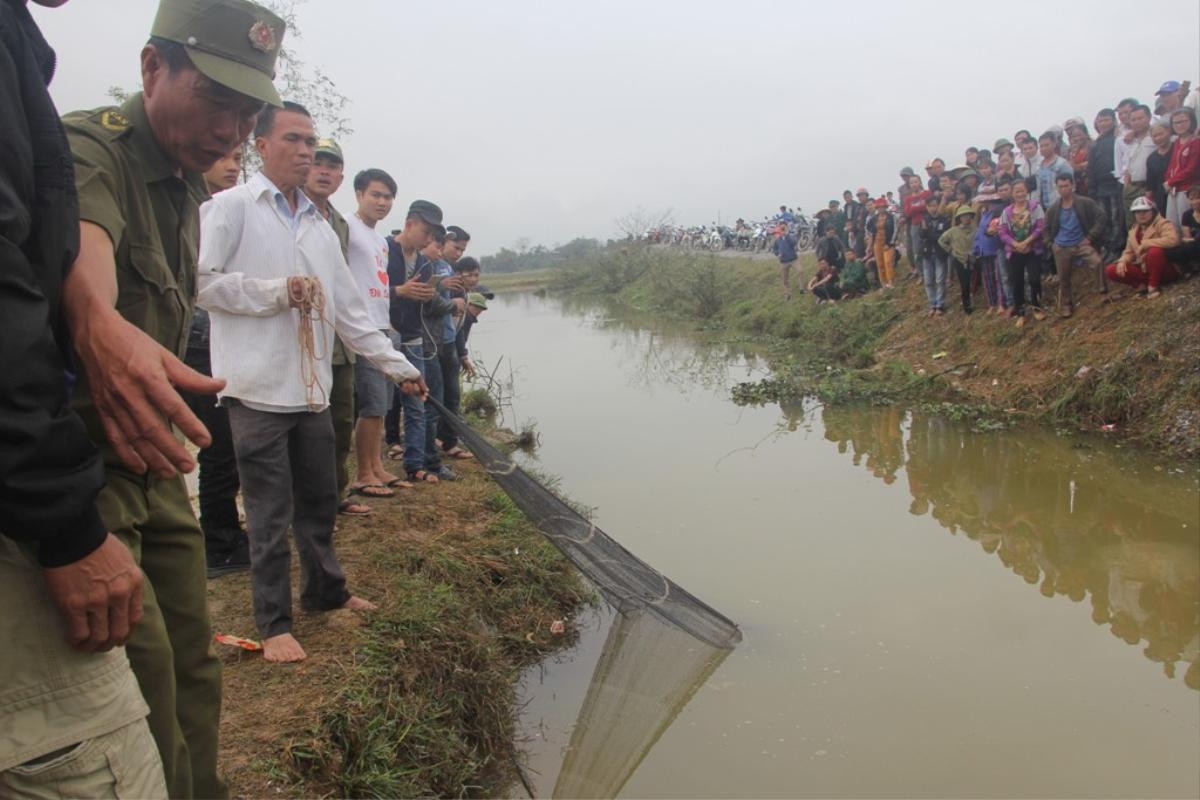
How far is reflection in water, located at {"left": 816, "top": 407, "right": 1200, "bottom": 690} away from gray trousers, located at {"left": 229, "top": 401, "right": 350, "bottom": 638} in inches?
143

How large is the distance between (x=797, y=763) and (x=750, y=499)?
3.05 meters

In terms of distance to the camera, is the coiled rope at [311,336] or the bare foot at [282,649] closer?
the coiled rope at [311,336]

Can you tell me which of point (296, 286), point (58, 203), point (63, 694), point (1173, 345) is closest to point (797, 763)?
point (296, 286)

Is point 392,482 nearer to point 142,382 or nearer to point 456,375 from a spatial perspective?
point 456,375

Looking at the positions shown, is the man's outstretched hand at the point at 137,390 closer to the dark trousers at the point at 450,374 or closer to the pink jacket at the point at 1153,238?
the dark trousers at the point at 450,374

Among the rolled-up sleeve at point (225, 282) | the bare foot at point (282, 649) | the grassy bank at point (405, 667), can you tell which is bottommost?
the grassy bank at point (405, 667)

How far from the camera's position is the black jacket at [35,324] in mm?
969

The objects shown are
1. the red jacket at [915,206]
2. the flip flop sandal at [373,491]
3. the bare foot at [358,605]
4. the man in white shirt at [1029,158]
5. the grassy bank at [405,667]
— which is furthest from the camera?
the red jacket at [915,206]

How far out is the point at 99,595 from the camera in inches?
44.1

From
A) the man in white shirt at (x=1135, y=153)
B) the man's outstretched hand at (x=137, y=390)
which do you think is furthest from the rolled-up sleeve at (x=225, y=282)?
the man in white shirt at (x=1135, y=153)

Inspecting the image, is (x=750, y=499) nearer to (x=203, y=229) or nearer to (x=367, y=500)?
(x=367, y=500)

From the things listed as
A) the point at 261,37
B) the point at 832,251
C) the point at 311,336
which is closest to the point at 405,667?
the point at 311,336

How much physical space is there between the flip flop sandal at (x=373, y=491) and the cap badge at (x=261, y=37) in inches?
138

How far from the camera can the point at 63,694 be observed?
1105mm
